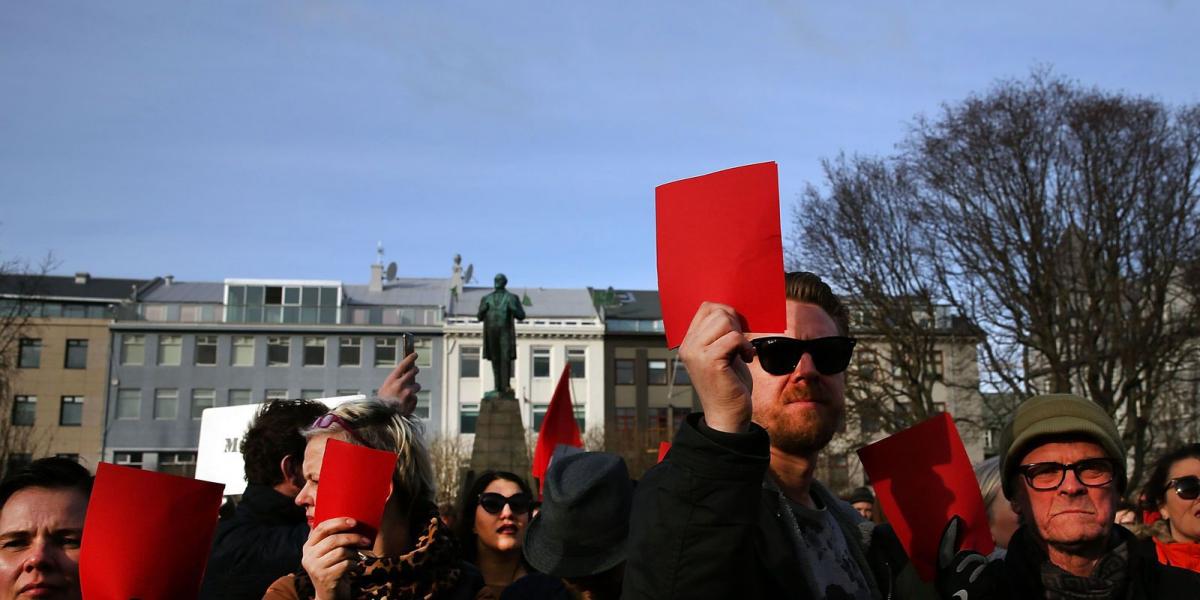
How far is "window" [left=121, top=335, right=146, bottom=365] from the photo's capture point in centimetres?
5272

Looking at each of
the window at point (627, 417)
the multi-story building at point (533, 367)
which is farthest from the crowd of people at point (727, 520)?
the window at point (627, 417)

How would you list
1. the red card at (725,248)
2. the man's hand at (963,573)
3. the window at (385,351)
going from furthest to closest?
1. the window at (385,351)
2. the man's hand at (963,573)
3. the red card at (725,248)

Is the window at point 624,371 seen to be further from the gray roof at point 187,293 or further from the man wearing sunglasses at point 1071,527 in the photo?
the man wearing sunglasses at point 1071,527

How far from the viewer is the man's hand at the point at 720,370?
5.75 ft

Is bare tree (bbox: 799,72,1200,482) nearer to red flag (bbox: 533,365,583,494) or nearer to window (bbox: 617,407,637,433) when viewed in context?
red flag (bbox: 533,365,583,494)

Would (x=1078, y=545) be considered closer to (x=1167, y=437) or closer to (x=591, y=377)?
(x=1167, y=437)

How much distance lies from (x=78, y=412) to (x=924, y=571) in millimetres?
54724

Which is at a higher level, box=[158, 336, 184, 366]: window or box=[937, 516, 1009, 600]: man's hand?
box=[158, 336, 184, 366]: window

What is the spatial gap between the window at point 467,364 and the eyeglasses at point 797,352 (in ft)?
169

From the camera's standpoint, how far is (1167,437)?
72.6 ft

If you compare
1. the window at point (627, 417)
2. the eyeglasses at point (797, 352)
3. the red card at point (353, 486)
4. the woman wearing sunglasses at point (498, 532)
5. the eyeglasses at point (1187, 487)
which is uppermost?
the window at point (627, 417)

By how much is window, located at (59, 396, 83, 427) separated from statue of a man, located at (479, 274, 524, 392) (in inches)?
1496

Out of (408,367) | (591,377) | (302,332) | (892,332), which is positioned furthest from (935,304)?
(302,332)

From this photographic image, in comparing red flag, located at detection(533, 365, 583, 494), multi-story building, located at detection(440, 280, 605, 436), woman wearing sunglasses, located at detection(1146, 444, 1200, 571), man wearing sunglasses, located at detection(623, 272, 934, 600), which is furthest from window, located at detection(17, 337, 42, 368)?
man wearing sunglasses, located at detection(623, 272, 934, 600)
